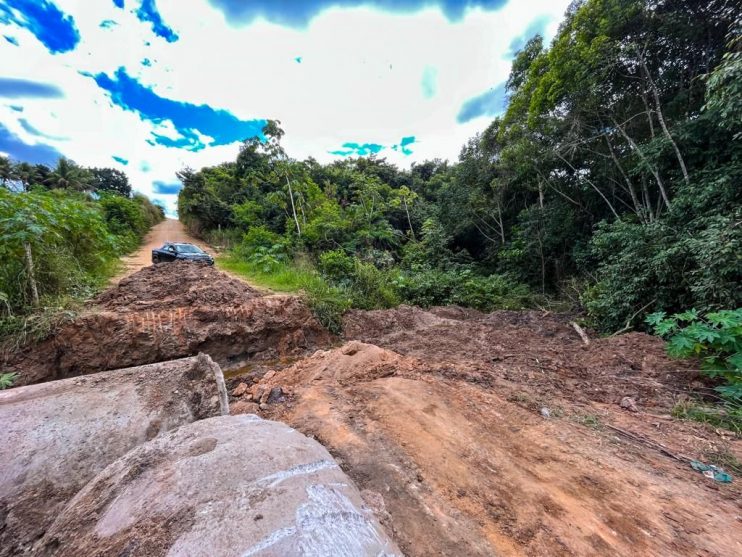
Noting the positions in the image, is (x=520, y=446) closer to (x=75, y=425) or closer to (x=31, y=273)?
(x=75, y=425)

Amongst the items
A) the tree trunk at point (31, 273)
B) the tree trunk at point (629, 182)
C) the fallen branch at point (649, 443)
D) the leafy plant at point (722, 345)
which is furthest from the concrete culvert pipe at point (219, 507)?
the tree trunk at point (629, 182)

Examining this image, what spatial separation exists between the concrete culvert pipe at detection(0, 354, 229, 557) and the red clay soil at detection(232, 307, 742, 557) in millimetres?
963

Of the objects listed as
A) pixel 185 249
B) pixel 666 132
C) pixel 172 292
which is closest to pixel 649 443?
pixel 666 132

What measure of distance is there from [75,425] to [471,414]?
116 inches

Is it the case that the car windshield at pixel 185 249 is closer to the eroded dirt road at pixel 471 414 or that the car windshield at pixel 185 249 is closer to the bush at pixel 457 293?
the eroded dirt road at pixel 471 414

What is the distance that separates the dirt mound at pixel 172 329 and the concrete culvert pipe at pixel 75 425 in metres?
2.72

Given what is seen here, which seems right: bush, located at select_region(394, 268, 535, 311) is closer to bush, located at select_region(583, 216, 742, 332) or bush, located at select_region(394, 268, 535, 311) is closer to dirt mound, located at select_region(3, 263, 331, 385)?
bush, located at select_region(583, 216, 742, 332)

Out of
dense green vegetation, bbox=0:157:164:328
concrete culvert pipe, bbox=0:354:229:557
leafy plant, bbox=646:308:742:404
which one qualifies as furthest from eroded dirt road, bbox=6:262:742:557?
concrete culvert pipe, bbox=0:354:229:557

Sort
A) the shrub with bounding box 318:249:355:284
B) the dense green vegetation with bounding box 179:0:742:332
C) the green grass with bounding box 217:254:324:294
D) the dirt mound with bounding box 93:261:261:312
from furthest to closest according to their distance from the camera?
the shrub with bounding box 318:249:355:284 < the green grass with bounding box 217:254:324:294 < the dirt mound with bounding box 93:261:261:312 < the dense green vegetation with bounding box 179:0:742:332

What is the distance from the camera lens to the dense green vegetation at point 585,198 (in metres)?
4.66

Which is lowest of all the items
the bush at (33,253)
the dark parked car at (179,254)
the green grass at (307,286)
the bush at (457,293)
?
the bush at (457,293)

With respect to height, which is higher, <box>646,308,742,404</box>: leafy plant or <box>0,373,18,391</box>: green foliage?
<box>0,373,18,391</box>: green foliage

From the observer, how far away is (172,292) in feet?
18.3

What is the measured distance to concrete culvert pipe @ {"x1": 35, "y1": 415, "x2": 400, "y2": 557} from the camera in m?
0.93
